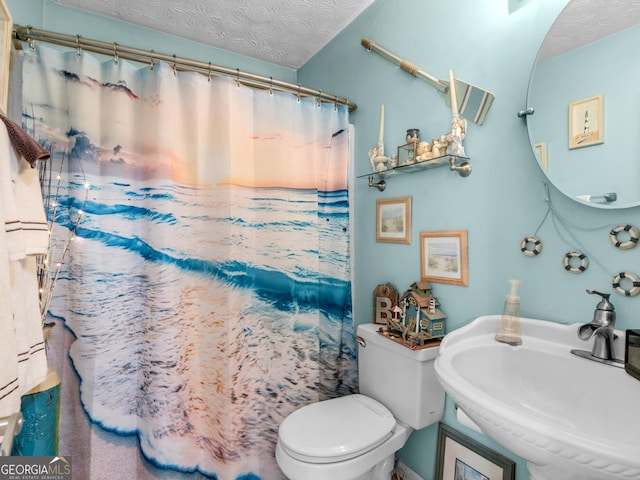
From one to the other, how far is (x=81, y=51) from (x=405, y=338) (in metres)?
1.77

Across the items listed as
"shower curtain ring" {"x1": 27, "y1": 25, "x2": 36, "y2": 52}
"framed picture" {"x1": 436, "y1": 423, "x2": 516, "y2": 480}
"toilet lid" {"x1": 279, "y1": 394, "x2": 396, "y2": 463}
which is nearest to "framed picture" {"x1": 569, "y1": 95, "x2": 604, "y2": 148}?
"framed picture" {"x1": 436, "y1": 423, "x2": 516, "y2": 480}

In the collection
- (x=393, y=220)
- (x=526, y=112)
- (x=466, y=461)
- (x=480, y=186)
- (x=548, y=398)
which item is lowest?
(x=466, y=461)

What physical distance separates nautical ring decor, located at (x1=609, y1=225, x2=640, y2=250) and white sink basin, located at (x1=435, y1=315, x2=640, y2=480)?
0.77 ft

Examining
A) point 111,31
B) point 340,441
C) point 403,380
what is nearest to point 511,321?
point 403,380

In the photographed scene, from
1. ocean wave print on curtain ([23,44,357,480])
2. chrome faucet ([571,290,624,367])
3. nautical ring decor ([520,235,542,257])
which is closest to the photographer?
chrome faucet ([571,290,624,367])

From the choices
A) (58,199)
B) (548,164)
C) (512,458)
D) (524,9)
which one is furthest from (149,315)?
(524,9)

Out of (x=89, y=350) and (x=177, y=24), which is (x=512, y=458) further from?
(x=177, y=24)

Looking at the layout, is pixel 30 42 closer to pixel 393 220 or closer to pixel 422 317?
pixel 393 220

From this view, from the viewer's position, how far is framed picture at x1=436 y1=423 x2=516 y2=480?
1121 millimetres

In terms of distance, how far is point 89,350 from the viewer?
1317 mm

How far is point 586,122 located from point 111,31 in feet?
7.66

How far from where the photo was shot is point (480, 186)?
1220mm

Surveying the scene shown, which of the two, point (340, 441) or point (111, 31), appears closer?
point (340, 441)

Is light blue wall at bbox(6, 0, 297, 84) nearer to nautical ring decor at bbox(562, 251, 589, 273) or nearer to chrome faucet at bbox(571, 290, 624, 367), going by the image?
nautical ring decor at bbox(562, 251, 589, 273)
